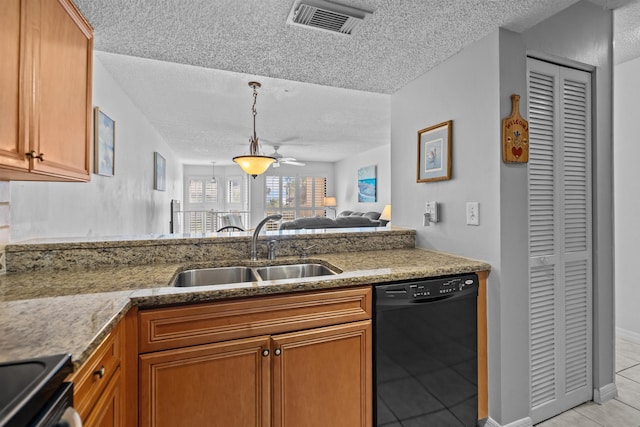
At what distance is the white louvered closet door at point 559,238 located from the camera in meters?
1.80

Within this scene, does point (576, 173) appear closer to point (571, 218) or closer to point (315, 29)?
point (571, 218)

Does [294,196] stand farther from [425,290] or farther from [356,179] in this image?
[425,290]

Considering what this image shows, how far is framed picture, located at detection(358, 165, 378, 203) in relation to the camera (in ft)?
23.4

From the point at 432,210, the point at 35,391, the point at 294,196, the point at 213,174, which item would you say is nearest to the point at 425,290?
the point at 432,210

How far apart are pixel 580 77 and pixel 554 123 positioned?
38cm

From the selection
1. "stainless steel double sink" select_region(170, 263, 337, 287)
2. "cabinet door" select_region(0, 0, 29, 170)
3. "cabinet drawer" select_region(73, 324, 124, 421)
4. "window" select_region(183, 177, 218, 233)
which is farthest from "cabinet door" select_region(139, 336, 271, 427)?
"window" select_region(183, 177, 218, 233)

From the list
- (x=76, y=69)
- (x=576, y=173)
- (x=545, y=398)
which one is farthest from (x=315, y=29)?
(x=545, y=398)

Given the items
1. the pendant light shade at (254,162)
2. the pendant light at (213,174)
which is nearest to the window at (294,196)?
the pendant light at (213,174)

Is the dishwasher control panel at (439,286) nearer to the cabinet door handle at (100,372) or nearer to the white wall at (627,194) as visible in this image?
the cabinet door handle at (100,372)

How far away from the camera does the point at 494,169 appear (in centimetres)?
171

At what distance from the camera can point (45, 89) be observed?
4.02 feet

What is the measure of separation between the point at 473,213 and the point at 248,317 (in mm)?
1360

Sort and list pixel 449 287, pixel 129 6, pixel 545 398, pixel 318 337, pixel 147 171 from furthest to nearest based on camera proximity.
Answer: pixel 147 171
pixel 545 398
pixel 449 287
pixel 129 6
pixel 318 337

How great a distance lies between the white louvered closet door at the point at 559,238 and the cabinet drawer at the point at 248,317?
1.10 m
